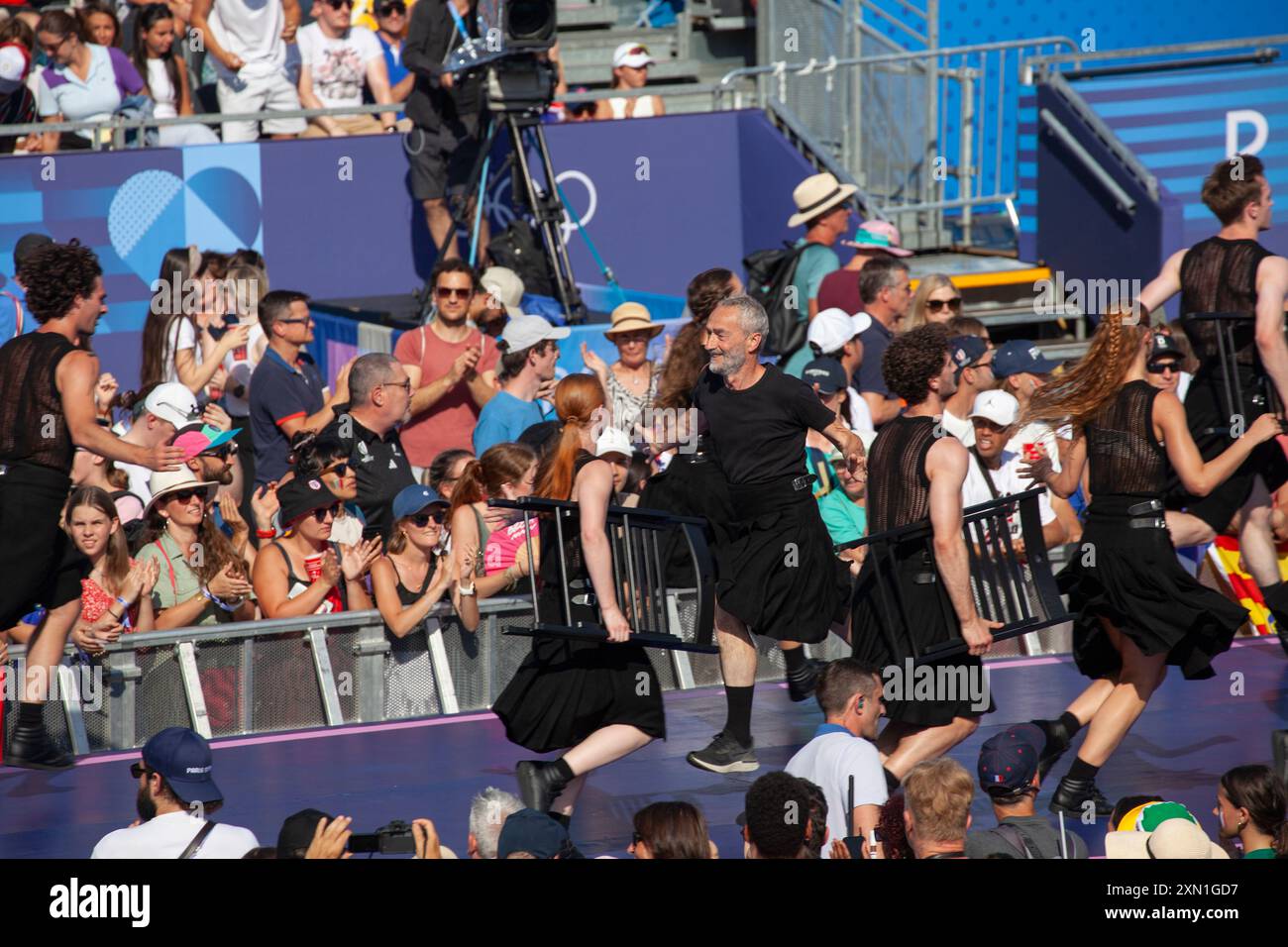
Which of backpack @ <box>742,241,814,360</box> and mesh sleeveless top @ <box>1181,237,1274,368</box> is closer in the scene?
mesh sleeveless top @ <box>1181,237,1274,368</box>

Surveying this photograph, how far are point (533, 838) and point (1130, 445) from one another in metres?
2.84

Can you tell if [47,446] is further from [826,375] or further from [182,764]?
[826,375]

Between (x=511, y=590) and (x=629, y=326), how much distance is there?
165 centimetres

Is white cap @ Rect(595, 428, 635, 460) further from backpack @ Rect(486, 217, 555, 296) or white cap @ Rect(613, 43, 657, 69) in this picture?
white cap @ Rect(613, 43, 657, 69)

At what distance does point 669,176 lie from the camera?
13367 millimetres

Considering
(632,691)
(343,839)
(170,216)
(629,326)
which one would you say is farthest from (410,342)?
(343,839)

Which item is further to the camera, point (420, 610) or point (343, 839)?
point (420, 610)

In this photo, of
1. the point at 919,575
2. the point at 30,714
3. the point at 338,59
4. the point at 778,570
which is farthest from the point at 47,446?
the point at 338,59

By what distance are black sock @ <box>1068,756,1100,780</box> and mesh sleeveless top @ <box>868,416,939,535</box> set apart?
1.05m

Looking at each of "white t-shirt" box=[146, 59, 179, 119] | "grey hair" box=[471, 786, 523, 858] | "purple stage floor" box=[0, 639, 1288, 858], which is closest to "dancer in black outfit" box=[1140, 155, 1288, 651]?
"purple stage floor" box=[0, 639, 1288, 858]

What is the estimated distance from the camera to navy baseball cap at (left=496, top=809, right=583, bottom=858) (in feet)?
16.3

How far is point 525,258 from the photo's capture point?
37.9ft

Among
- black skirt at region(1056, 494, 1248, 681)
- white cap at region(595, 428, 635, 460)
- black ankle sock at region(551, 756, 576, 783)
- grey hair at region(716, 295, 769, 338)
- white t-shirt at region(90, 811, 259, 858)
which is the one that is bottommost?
black ankle sock at region(551, 756, 576, 783)
